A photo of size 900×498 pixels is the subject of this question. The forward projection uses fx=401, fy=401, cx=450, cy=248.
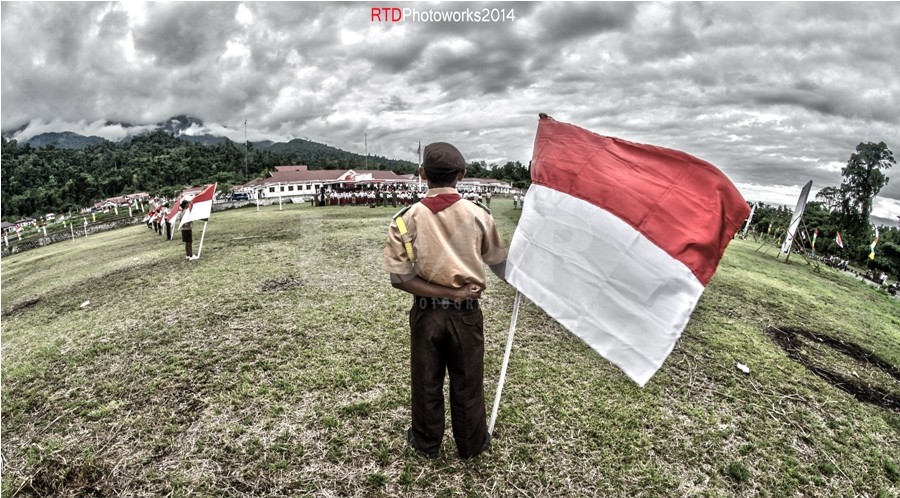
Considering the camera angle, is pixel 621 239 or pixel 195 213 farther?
pixel 195 213

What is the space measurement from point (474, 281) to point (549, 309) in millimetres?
494

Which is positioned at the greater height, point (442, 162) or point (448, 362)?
point (442, 162)

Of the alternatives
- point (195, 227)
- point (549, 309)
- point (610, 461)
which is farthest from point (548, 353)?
point (195, 227)

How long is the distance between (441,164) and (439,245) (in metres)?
0.49

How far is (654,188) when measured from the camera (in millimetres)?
2268

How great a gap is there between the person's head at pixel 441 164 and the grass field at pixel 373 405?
2.09m

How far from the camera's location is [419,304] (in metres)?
2.60

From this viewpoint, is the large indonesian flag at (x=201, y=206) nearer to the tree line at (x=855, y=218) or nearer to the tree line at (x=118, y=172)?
the tree line at (x=855, y=218)

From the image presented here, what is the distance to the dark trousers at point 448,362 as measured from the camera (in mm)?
2535

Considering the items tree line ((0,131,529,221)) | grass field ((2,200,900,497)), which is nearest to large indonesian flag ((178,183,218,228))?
grass field ((2,200,900,497))

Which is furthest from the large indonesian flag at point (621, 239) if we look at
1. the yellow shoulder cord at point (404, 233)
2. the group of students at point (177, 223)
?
the group of students at point (177, 223)

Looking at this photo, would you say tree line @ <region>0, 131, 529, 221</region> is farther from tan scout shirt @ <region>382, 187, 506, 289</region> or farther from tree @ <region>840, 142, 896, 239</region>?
tan scout shirt @ <region>382, 187, 506, 289</region>

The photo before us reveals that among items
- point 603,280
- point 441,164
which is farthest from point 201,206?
point 603,280

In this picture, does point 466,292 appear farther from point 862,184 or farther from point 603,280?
point 862,184
